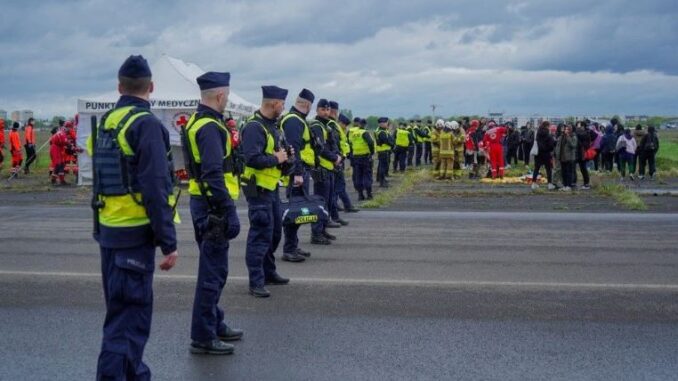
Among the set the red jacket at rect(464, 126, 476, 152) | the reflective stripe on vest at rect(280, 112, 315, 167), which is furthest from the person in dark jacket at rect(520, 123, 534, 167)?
the reflective stripe on vest at rect(280, 112, 315, 167)

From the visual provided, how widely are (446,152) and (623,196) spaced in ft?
24.9

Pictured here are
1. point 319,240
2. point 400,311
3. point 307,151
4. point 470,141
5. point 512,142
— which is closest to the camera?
point 400,311

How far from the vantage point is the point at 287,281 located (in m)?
8.66

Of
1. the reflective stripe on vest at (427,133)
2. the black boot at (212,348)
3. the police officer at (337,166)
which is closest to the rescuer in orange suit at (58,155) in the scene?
the police officer at (337,166)

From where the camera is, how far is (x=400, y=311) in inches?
294

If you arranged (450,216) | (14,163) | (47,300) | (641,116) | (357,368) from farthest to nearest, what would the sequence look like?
(641,116) < (14,163) < (450,216) < (47,300) < (357,368)

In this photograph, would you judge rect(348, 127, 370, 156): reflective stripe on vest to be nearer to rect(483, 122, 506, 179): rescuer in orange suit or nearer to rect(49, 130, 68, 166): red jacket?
rect(483, 122, 506, 179): rescuer in orange suit

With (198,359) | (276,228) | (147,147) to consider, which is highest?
(147,147)

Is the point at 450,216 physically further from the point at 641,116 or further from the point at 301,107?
the point at 641,116

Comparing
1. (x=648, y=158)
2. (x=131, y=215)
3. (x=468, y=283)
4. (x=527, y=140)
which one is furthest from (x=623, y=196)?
(x=131, y=215)

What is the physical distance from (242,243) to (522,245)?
3948 millimetres

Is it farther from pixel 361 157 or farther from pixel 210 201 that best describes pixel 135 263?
pixel 361 157

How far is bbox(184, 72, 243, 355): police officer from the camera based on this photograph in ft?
19.6

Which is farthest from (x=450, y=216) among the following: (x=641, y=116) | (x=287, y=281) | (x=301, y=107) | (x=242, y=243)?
(x=641, y=116)
